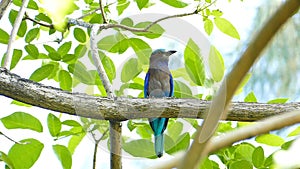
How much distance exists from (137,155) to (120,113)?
9 cm

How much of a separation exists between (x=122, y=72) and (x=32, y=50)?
8.1 inches

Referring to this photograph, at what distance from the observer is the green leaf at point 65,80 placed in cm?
124

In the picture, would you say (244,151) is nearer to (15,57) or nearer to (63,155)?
(63,155)

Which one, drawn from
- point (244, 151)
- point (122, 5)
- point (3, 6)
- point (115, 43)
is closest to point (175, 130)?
point (244, 151)

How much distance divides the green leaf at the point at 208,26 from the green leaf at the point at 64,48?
31 cm

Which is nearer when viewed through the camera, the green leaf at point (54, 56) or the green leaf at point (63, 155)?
the green leaf at point (63, 155)

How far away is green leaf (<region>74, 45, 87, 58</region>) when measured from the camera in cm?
126

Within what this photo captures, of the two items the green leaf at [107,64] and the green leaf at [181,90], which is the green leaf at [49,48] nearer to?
the green leaf at [107,64]

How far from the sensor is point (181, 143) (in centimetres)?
106

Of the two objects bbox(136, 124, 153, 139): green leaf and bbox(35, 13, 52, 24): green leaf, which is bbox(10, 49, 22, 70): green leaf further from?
bbox(136, 124, 153, 139): green leaf

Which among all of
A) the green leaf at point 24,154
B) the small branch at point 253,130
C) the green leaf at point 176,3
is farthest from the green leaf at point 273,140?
the small branch at point 253,130

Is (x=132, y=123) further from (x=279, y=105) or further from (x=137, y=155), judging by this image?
(x=279, y=105)

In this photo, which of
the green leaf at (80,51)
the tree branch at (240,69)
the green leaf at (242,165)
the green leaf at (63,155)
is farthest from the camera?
the green leaf at (80,51)

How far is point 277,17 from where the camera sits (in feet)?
0.59
